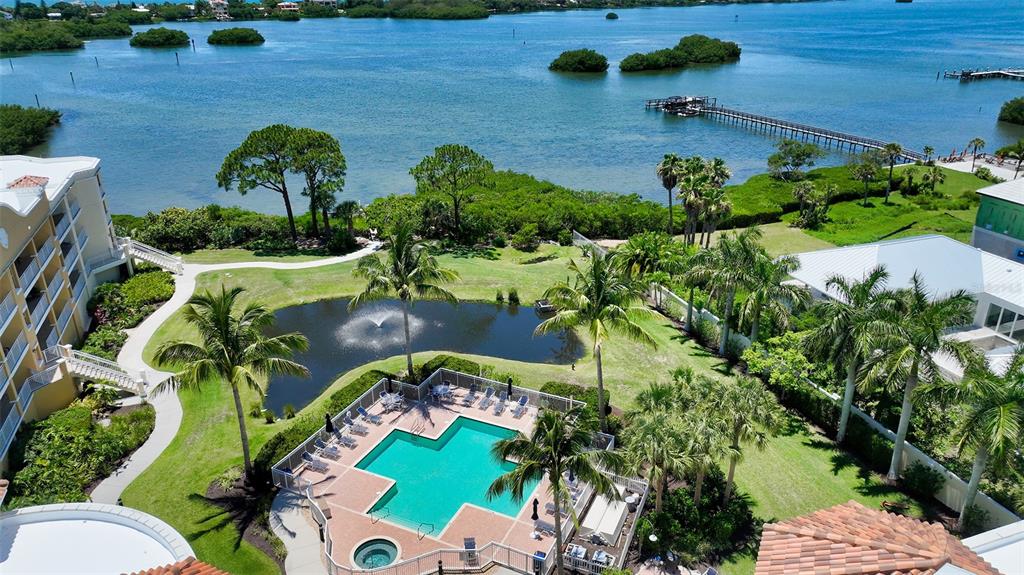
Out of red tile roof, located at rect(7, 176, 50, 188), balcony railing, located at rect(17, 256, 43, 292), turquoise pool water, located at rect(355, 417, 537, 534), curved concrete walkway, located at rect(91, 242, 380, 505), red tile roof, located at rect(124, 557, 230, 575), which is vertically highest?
red tile roof, located at rect(7, 176, 50, 188)

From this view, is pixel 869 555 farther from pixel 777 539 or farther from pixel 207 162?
pixel 207 162

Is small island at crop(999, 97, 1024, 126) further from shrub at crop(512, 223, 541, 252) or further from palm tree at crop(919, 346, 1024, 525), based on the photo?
palm tree at crop(919, 346, 1024, 525)

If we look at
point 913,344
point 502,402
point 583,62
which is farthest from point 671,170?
point 583,62

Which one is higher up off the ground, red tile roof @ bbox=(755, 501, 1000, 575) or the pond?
red tile roof @ bbox=(755, 501, 1000, 575)

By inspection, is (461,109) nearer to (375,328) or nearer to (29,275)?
(375,328)

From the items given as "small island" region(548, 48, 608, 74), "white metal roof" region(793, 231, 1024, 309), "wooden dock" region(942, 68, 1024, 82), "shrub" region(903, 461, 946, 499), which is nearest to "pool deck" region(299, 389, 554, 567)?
"shrub" region(903, 461, 946, 499)

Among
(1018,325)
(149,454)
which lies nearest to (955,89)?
(1018,325)
